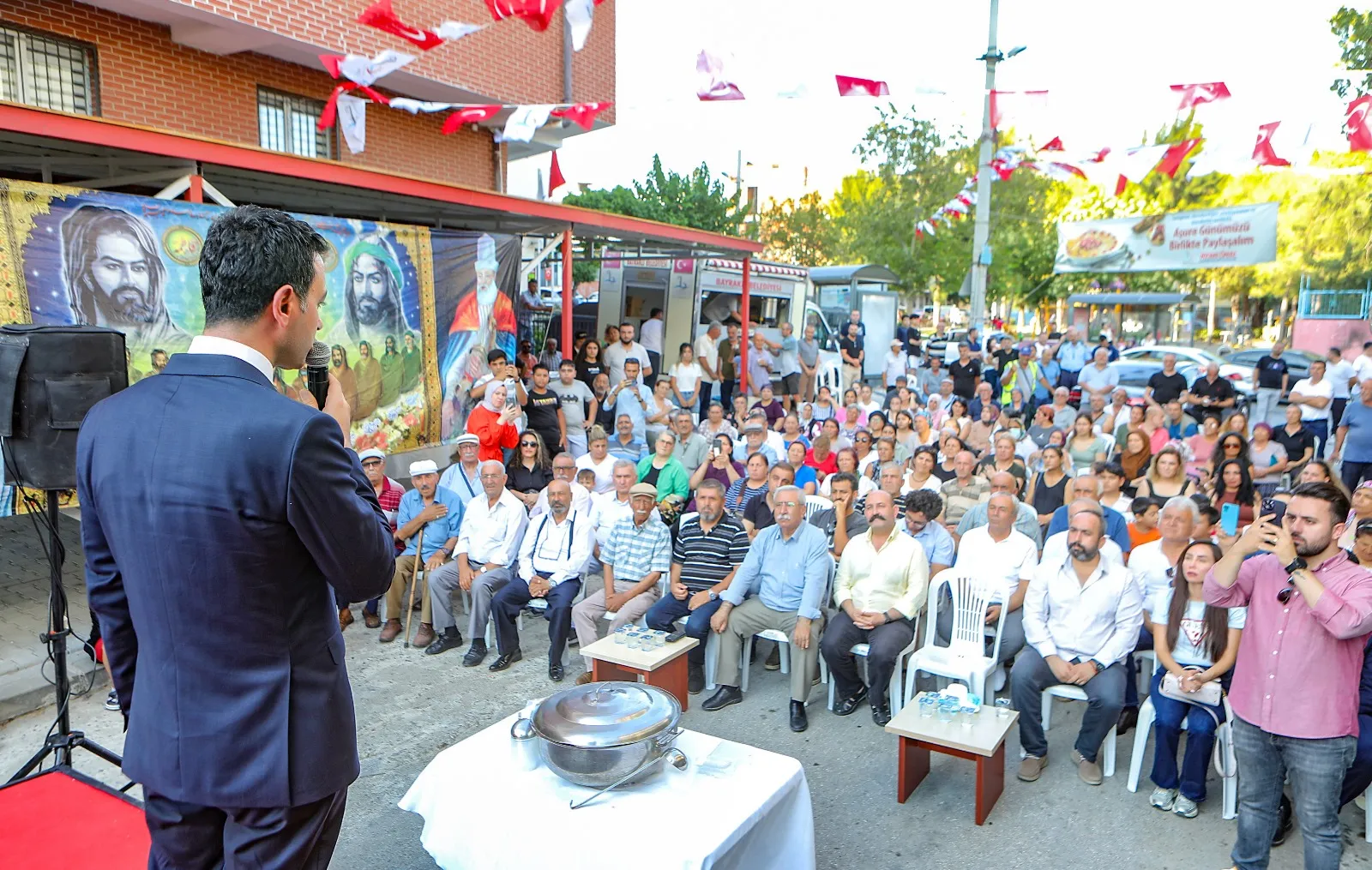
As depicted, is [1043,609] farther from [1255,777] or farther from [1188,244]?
[1188,244]

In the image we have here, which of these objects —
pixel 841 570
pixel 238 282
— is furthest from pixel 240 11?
pixel 238 282

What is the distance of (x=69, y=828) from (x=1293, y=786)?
439 cm

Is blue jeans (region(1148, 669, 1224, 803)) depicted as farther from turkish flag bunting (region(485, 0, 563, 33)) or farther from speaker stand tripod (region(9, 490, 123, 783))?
turkish flag bunting (region(485, 0, 563, 33))

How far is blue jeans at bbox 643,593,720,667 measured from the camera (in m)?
5.64

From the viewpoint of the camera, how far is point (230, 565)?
149cm

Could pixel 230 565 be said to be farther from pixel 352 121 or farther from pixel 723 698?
pixel 352 121

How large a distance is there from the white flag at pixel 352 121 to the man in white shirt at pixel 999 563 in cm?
788

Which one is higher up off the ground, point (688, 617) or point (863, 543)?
point (863, 543)

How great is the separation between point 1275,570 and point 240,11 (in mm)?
10276

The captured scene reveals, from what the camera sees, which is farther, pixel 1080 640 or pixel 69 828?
pixel 1080 640

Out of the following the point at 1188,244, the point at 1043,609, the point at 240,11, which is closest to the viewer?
the point at 1043,609

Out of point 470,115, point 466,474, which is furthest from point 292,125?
point 466,474

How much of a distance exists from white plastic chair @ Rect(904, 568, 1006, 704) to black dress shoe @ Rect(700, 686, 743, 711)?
1.02 m

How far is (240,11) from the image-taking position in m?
9.11
